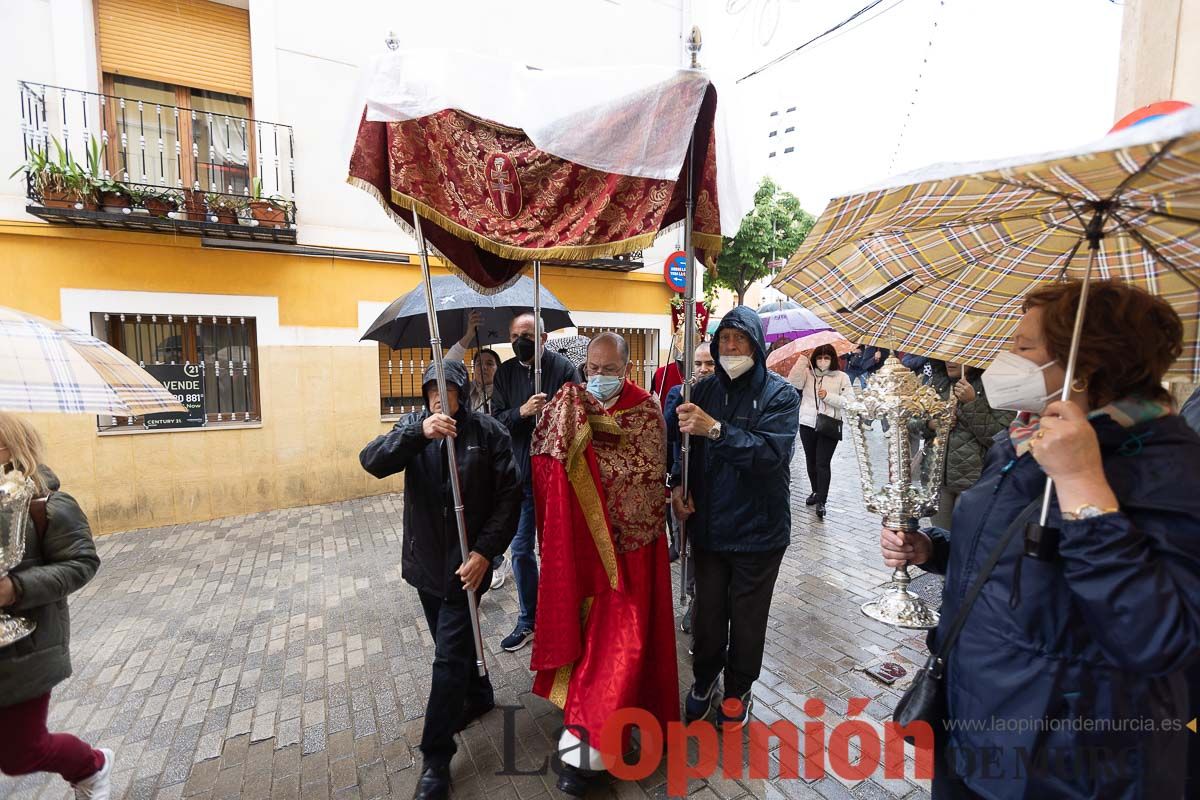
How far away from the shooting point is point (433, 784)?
2465 millimetres

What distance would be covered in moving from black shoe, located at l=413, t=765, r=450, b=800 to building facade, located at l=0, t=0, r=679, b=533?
591cm

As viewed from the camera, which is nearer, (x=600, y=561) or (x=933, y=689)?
(x=933, y=689)

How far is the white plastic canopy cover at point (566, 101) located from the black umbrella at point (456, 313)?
2.43 metres

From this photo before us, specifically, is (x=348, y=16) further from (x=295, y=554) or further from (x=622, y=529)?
(x=622, y=529)

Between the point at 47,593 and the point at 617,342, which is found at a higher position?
the point at 617,342

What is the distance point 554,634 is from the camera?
253cm

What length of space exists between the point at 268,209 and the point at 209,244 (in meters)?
0.83

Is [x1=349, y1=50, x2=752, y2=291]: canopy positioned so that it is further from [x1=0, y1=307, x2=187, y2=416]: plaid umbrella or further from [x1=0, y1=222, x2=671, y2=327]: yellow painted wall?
[x1=0, y1=222, x2=671, y2=327]: yellow painted wall

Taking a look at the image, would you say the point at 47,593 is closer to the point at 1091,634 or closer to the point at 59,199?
the point at 1091,634

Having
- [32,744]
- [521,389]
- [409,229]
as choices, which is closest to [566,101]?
[409,229]

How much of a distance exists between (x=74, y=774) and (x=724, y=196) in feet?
12.6

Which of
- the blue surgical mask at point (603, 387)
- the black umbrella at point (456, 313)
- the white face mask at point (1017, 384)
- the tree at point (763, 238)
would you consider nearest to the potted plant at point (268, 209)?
the black umbrella at point (456, 313)

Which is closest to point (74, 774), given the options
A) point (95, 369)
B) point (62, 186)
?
point (95, 369)

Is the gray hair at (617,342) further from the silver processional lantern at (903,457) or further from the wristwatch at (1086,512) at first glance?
the wristwatch at (1086,512)
